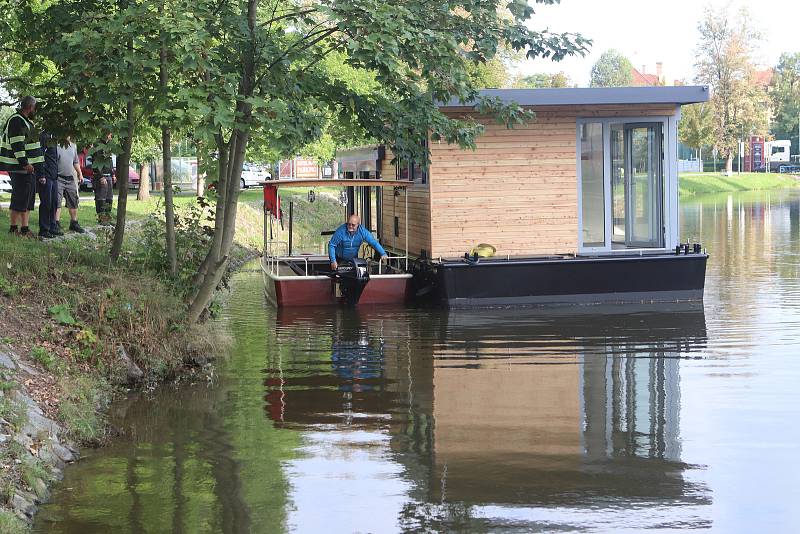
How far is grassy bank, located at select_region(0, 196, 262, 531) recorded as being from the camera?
1047 centimetres

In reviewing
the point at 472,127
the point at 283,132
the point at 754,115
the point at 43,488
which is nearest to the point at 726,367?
the point at 472,127

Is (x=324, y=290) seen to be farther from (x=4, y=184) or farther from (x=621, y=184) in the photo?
(x=4, y=184)

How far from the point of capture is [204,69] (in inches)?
489

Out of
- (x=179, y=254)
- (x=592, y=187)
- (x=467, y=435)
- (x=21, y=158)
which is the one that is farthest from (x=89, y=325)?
(x=592, y=187)

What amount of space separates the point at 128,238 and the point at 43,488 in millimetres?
15975

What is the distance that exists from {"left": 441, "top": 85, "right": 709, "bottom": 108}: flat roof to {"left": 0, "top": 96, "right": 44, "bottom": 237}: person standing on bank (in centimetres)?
773

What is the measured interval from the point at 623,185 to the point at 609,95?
1906 mm

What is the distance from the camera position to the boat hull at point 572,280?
66.2 ft

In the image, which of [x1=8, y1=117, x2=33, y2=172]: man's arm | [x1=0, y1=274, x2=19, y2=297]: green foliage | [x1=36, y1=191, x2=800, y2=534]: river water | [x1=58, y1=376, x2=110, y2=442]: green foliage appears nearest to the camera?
[x1=36, y1=191, x2=800, y2=534]: river water

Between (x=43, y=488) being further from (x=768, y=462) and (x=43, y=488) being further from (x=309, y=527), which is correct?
(x=768, y=462)

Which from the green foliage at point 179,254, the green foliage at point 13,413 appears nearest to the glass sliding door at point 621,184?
the green foliage at point 179,254

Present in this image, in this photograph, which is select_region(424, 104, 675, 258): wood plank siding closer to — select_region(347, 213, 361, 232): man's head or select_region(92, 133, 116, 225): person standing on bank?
select_region(347, 213, 361, 232): man's head

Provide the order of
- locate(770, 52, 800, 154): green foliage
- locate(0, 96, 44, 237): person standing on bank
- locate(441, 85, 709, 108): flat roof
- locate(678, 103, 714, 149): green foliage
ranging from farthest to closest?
locate(770, 52, 800, 154): green foliage → locate(678, 103, 714, 149): green foliage → locate(441, 85, 709, 108): flat roof → locate(0, 96, 44, 237): person standing on bank

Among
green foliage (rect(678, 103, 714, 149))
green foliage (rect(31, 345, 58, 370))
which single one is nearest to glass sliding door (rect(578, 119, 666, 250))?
green foliage (rect(31, 345, 58, 370))
